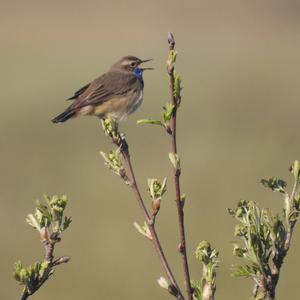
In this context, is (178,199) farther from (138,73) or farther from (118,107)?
(138,73)

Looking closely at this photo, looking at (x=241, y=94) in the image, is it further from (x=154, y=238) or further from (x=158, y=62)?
(x=154, y=238)

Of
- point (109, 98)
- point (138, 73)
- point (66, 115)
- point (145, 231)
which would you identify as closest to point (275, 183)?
point (145, 231)

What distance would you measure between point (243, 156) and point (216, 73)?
9.70m

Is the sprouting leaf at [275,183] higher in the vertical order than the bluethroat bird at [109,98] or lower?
lower

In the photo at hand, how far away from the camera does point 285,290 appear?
344 inches

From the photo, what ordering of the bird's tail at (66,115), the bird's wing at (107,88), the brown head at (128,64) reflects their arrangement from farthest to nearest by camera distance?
the brown head at (128,64) < the bird's wing at (107,88) < the bird's tail at (66,115)

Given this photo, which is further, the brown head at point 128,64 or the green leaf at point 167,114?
the brown head at point 128,64

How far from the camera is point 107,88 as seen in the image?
8758 mm

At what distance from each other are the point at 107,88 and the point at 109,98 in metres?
0.20

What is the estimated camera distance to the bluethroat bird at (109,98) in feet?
27.3

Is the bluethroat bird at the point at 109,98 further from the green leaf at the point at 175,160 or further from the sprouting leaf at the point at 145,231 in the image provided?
the green leaf at the point at 175,160

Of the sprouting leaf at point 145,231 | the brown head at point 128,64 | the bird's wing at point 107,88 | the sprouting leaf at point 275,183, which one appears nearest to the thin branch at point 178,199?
the sprouting leaf at point 145,231

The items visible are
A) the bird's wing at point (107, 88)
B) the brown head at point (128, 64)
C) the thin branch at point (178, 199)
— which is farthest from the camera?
the brown head at point (128, 64)

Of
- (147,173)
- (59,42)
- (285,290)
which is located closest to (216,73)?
(147,173)
